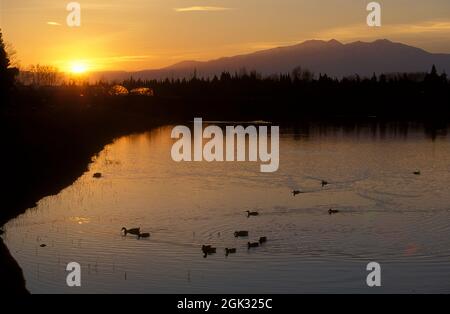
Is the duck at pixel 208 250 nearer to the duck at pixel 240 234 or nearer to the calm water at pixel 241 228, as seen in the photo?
the calm water at pixel 241 228

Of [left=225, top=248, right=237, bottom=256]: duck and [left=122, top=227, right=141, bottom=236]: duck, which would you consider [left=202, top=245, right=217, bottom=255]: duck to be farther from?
[left=122, top=227, right=141, bottom=236]: duck

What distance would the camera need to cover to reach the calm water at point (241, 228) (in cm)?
2092

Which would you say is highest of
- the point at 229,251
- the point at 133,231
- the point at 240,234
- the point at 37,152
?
the point at 37,152

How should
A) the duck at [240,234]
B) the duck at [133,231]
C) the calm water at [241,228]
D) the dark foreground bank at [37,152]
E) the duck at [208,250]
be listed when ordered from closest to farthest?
1. the calm water at [241,228]
2. the duck at [208,250]
3. the duck at [133,231]
4. the duck at [240,234]
5. the dark foreground bank at [37,152]

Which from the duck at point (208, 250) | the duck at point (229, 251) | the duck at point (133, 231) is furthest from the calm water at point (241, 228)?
the duck at point (133, 231)

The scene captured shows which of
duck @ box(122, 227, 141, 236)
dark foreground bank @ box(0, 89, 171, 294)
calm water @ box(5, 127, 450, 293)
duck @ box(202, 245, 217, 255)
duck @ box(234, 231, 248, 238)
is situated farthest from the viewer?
dark foreground bank @ box(0, 89, 171, 294)

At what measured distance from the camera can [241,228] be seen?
27656 mm

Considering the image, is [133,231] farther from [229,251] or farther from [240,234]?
[229,251]

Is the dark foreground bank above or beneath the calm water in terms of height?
above

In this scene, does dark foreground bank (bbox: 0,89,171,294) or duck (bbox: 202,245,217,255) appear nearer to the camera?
duck (bbox: 202,245,217,255)

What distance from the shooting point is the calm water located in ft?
68.6

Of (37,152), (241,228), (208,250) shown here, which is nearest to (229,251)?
(208,250)

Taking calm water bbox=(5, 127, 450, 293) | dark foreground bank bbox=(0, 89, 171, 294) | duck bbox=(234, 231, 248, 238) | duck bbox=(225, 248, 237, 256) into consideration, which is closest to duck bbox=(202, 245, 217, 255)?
calm water bbox=(5, 127, 450, 293)
